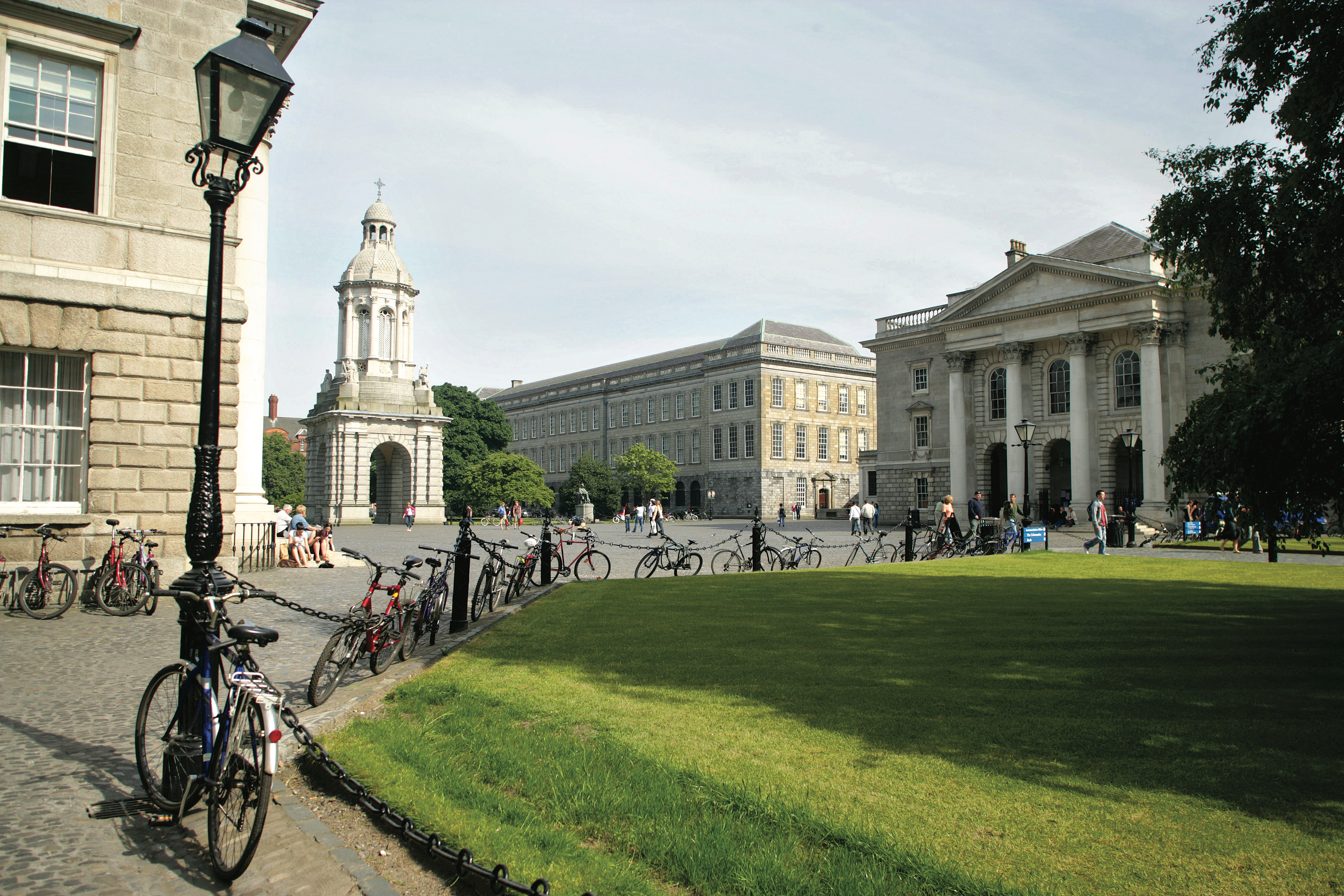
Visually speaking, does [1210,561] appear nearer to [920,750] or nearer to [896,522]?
[920,750]

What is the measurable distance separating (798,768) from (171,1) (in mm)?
13802

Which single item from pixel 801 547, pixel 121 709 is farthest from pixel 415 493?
pixel 121 709

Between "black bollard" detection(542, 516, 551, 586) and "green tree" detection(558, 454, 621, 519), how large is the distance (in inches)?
2567

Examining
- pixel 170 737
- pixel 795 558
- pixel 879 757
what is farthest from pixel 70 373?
pixel 795 558

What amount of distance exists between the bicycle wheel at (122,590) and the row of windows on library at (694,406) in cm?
7181

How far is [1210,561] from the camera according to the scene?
2130 cm

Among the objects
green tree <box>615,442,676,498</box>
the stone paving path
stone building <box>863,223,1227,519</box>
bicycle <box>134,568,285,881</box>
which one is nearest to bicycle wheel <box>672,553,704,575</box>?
the stone paving path

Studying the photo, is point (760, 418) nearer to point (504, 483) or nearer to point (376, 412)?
point (504, 483)

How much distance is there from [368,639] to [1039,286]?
4766 cm

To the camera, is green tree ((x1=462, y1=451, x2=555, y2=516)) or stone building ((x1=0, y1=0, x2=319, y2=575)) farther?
green tree ((x1=462, y1=451, x2=555, y2=516))

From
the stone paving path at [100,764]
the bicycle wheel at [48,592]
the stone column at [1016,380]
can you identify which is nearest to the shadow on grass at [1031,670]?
the stone paving path at [100,764]

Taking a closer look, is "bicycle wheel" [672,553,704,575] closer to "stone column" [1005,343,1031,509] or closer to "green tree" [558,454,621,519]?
"stone column" [1005,343,1031,509]

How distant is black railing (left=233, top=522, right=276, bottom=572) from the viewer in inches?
651

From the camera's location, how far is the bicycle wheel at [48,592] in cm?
1079
